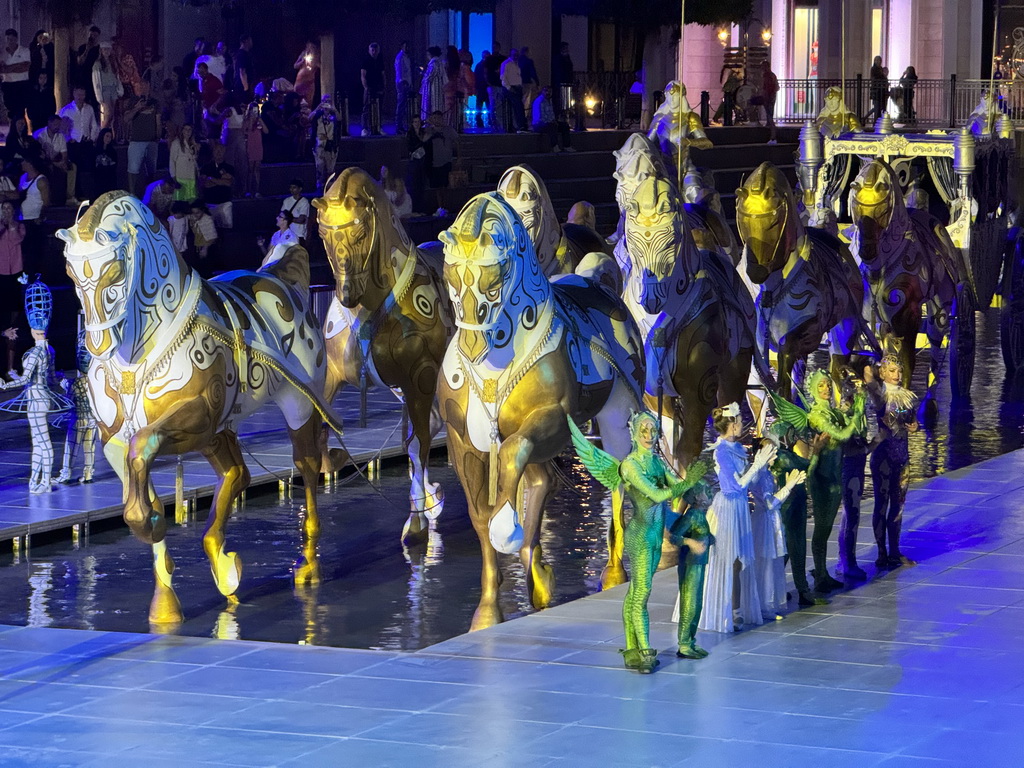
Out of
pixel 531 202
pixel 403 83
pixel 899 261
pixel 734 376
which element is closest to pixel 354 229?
pixel 531 202

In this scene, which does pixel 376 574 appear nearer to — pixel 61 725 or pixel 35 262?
pixel 61 725

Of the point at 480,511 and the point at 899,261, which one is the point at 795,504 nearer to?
the point at 480,511

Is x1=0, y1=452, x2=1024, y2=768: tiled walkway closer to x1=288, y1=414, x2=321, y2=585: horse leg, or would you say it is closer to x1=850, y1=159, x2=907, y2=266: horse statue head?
x1=288, y1=414, x2=321, y2=585: horse leg

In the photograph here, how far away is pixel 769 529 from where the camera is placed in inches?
422

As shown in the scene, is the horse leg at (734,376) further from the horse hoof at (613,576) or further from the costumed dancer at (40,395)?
the costumed dancer at (40,395)

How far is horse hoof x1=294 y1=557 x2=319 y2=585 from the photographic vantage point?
12609 mm

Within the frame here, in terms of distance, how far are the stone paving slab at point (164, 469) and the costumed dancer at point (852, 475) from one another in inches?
142

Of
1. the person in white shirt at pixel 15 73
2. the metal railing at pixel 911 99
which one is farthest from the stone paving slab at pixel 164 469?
the metal railing at pixel 911 99

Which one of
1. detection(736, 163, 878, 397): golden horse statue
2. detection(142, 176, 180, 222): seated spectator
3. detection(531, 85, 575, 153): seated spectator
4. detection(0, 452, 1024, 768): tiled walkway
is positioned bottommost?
detection(0, 452, 1024, 768): tiled walkway

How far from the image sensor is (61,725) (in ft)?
29.5

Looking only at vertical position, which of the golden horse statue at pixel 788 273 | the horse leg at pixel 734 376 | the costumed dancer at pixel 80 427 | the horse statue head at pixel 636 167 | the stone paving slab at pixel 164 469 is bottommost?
the stone paving slab at pixel 164 469

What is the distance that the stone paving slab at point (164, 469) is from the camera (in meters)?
13.8

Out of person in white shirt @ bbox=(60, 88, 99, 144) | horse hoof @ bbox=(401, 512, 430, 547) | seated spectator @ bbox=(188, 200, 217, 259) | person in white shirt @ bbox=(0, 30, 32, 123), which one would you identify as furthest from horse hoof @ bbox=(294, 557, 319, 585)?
person in white shirt @ bbox=(0, 30, 32, 123)

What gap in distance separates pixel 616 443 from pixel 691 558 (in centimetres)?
246
